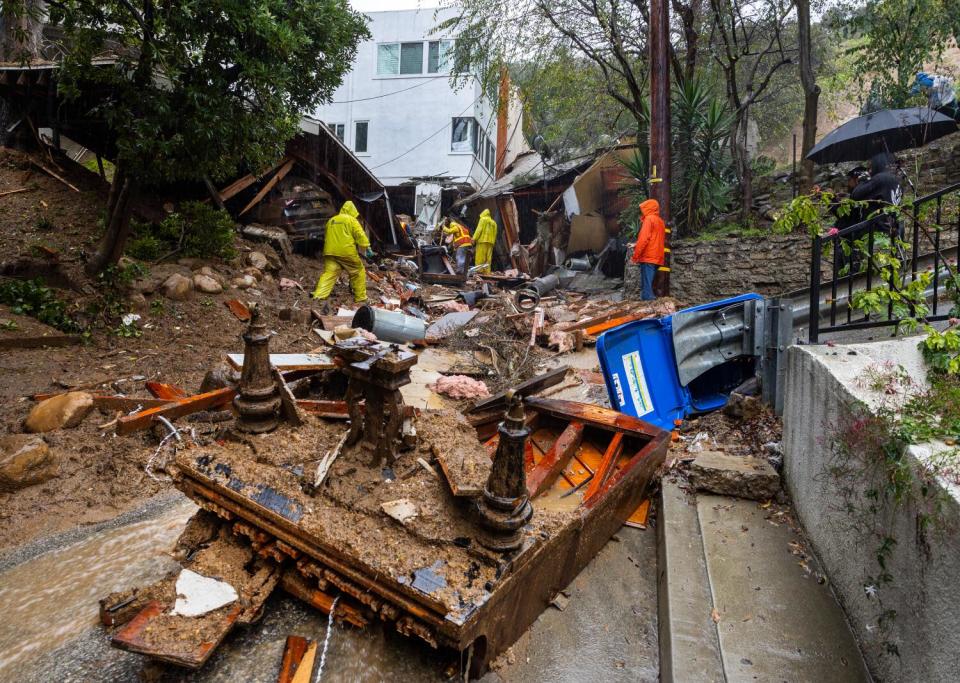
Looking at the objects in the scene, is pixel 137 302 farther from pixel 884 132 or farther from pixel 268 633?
pixel 884 132

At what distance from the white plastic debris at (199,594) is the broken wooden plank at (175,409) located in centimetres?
231

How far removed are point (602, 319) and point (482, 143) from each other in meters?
17.6

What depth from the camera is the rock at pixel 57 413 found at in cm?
443

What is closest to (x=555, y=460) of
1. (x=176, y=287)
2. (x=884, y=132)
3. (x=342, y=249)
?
(x=176, y=287)

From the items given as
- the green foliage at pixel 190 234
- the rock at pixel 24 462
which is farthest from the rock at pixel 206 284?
the rock at pixel 24 462

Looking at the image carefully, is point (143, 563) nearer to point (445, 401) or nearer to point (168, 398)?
point (168, 398)

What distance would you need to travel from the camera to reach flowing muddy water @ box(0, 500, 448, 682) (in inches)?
93.7

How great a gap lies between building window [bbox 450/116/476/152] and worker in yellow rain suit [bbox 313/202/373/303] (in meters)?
13.4

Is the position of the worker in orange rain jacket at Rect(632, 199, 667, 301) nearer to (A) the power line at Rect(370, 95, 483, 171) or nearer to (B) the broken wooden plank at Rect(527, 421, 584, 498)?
(B) the broken wooden plank at Rect(527, 421, 584, 498)

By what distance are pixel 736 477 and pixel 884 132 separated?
6.54 m

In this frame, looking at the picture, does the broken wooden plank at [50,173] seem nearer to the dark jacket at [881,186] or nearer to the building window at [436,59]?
the dark jacket at [881,186]

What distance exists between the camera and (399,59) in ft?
74.9

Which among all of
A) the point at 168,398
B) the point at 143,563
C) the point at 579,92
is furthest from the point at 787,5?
the point at 143,563

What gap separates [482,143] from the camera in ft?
80.2
